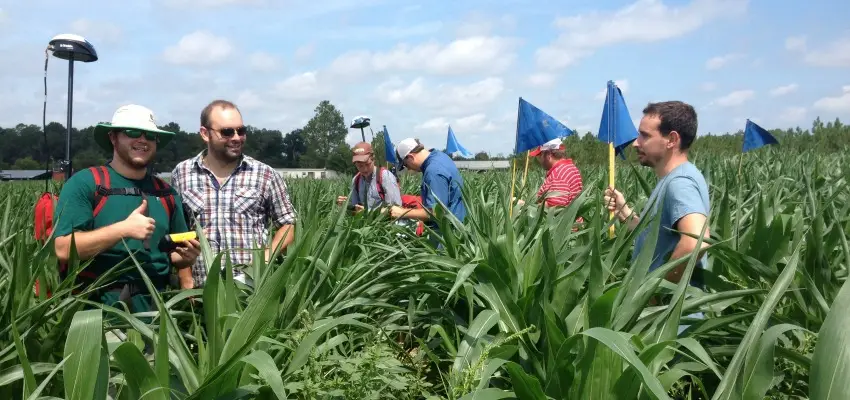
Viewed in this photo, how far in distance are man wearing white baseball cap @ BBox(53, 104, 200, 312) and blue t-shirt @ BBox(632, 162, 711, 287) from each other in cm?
188

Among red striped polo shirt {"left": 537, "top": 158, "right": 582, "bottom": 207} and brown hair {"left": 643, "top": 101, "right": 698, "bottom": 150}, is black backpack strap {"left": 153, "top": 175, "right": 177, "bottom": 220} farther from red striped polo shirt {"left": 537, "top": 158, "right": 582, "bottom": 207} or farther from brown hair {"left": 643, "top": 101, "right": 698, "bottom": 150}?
red striped polo shirt {"left": 537, "top": 158, "right": 582, "bottom": 207}

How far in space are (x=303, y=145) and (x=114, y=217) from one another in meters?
102

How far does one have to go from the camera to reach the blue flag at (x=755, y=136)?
6332mm

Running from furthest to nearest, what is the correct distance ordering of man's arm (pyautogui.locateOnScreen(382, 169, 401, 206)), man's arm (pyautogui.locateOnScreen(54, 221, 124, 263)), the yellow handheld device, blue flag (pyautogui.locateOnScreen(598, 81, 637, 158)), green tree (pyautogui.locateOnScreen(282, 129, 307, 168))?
green tree (pyautogui.locateOnScreen(282, 129, 307, 168)) < man's arm (pyautogui.locateOnScreen(382, 169, 401, 206)) < blue flag (pyautogui.locateOnScreen(598, 81, 637, 158)) < the yellow handheld device < man's arm (pyautogui.locateOnScreen(54, 221, 124, 263))

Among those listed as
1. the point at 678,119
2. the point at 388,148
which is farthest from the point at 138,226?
the point at 388,148

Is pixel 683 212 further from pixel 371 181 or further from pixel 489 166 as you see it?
pixel 489 166

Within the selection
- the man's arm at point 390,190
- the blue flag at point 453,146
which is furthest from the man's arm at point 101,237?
the blue flag at point 453,146

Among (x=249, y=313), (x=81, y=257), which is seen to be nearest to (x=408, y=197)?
(x=81, y=257)

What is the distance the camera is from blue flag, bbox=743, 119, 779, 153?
6.33 meters

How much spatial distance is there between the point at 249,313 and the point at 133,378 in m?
0.38

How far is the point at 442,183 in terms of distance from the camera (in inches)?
200

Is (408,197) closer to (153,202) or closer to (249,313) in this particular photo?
(153,202)

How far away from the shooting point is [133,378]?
173 cm

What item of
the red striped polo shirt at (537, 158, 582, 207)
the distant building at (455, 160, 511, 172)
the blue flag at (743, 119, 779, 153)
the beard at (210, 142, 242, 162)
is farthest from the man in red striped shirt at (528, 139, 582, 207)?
the distant building at (455, 160, 511, 172)
